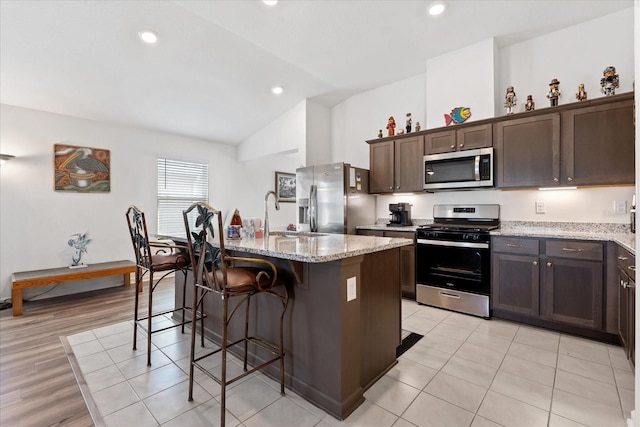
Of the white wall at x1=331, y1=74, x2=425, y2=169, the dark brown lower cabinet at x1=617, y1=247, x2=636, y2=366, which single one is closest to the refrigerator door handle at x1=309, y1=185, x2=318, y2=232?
the white wall at x1=331, y1=74, x2=425, y2=169

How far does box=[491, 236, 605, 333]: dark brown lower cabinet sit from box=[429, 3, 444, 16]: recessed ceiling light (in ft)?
7.75

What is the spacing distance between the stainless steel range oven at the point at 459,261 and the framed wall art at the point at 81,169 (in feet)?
15.1

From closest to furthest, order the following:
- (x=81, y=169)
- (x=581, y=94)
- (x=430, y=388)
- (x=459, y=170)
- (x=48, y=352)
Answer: (x=430, y=388)
(x=48, y=352)
(x=581, y=94)
(x=459, y=170)
(x=81, y=169)

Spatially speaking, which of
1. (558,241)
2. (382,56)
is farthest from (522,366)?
(382,56)

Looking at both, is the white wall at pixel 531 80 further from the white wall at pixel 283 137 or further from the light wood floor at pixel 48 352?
the light wood floor at pixel 48 352

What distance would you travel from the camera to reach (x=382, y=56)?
379 centimetres

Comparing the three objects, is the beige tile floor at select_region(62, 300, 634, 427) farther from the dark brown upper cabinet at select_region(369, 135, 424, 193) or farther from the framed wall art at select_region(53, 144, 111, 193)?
the framed wall art at select_region(53, 144, 111, 193)

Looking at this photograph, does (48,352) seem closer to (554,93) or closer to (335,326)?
(335,326)

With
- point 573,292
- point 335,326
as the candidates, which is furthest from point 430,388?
point 573,292

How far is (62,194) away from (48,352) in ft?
8.16

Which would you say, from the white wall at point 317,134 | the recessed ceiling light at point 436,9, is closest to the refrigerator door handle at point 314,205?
the white wall at point 317,134

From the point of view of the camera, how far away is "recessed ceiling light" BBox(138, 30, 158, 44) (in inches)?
118

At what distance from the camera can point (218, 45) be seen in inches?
132

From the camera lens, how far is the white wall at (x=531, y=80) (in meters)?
2.92
